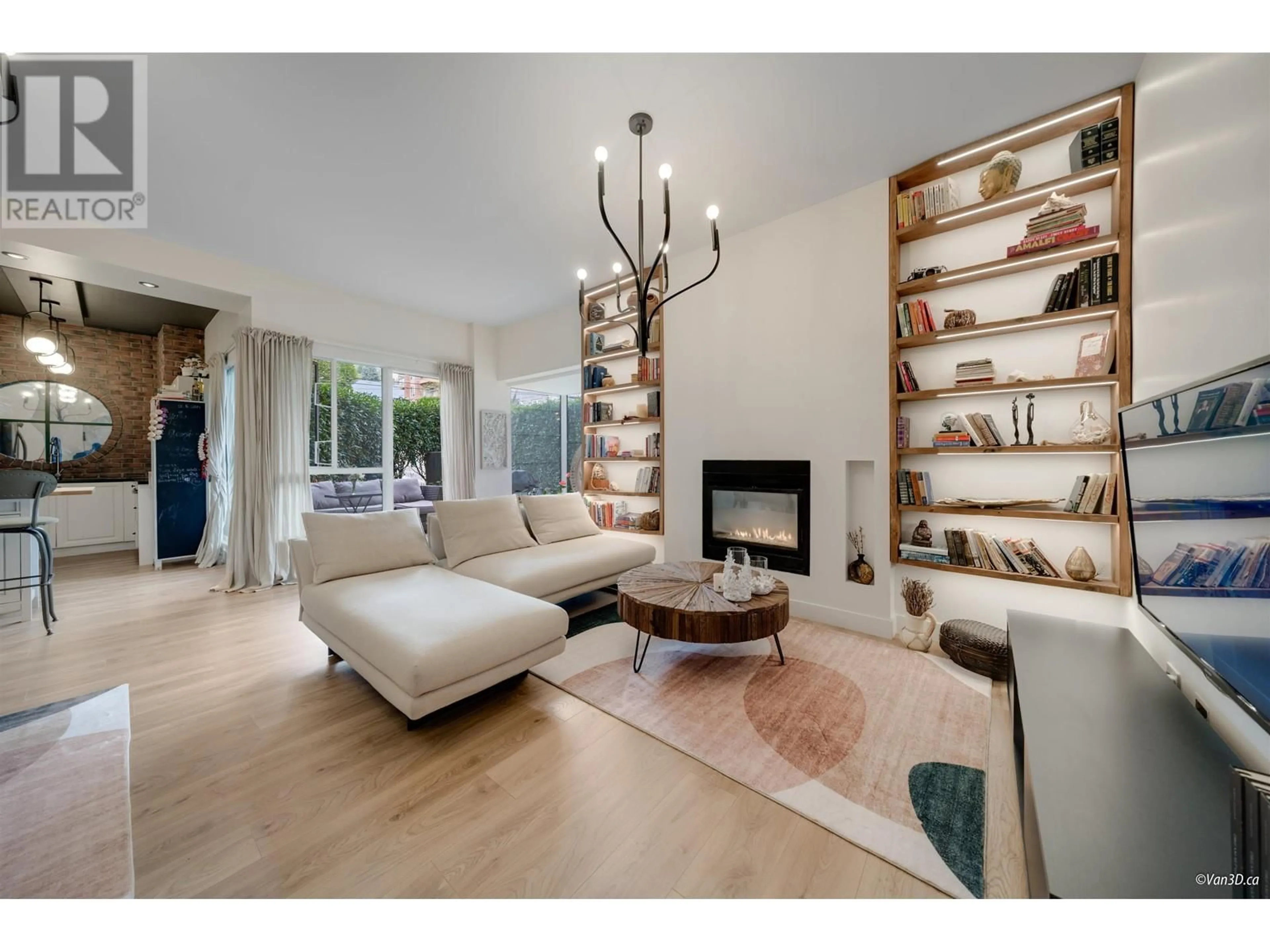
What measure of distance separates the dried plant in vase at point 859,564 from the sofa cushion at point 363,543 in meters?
2.78

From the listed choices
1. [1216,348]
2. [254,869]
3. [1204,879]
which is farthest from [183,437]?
[1216,348]

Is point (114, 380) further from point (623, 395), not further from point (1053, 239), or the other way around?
point (1053, 239)

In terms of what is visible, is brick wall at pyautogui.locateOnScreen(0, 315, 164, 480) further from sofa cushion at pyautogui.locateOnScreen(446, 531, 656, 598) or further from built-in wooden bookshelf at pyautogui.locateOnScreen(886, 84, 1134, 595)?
built-in wooden bookshelf at pyautogui.locateOnScreen(886, 84, 1134, 595)

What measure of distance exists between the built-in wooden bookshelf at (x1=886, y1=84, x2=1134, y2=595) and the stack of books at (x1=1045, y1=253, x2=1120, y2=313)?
3cm

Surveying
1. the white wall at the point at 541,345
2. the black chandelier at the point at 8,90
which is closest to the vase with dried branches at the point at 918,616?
the white wall at the point at 541,345

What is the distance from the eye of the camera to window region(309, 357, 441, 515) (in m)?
4.48

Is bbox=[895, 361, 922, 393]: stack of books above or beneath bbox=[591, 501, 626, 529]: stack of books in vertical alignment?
above

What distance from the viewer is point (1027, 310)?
243 centimetres

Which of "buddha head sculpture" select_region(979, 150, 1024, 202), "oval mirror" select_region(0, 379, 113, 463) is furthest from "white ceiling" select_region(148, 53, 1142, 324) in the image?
"oval mirror" select_region(0, 379, 113, 463)

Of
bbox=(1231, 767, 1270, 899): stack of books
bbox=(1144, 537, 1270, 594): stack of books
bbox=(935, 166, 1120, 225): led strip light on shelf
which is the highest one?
bbox=(935, 166, 1120, 225): led strip light on shelf

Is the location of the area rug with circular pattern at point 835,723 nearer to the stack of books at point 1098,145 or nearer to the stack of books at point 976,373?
the stack of books at point 976,373

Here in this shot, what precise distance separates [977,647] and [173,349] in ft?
27.5

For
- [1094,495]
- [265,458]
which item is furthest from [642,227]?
[265,458]

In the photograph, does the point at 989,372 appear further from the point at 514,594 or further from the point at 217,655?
the point at 217,655
